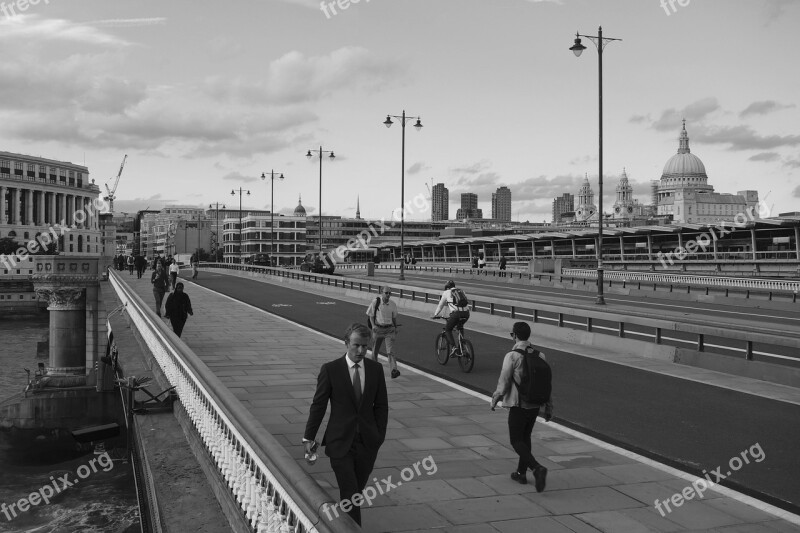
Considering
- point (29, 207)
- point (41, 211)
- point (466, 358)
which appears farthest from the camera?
point (41, 211)

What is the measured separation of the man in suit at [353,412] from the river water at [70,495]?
57.1ft

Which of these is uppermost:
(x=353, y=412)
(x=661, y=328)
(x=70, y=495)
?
(x=353, y=412)

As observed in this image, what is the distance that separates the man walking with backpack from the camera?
24.4 ft

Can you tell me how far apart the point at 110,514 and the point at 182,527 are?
17437mm

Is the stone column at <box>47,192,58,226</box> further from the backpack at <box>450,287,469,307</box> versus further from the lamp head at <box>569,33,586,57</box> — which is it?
the backpack at <box>450,287,469,307</box>

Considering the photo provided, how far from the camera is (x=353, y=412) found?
5699 mm

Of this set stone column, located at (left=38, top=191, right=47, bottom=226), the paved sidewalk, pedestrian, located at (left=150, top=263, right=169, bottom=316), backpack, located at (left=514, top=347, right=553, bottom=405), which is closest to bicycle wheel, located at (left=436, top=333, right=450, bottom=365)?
the paved sidewalk

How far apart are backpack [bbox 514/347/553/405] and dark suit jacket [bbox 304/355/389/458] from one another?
2133 mm

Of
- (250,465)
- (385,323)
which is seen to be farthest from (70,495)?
(250,465)

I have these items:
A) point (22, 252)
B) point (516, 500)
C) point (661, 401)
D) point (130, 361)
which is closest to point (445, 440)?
point (516, 500)

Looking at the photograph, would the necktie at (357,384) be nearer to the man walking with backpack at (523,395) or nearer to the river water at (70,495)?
the man walking with backpack at (523,395)

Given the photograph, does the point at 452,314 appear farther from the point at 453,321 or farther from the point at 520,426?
the point at 520,426

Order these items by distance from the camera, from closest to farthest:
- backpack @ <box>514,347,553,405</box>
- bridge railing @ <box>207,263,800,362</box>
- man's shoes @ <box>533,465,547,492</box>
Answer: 1. man's shoes @ <box>533,465,547,492</box>
2. backpack @ <box>514,347,553,405</box>
3. bridge railing @ <box>207,263,800,362</box>

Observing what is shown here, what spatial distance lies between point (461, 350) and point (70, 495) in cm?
1618
